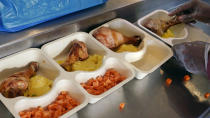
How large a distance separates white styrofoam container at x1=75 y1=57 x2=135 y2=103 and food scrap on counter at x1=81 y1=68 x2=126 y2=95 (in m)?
0.03

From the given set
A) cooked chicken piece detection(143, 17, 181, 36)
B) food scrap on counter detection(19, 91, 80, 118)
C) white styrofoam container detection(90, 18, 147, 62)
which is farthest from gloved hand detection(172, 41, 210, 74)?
food scrap on counter detection(19, 91, 80, 118)

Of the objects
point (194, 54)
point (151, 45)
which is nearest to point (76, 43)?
point (151, 45)

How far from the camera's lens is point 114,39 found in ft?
5.13

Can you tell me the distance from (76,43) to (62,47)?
124 mm

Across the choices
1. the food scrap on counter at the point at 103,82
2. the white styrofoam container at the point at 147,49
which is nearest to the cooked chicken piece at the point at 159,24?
the white styrofoam container at the point at 147,49

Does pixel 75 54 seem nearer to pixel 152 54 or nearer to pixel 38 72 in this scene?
pixel 38 72

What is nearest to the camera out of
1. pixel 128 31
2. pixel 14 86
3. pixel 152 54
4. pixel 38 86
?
pixel 14 86

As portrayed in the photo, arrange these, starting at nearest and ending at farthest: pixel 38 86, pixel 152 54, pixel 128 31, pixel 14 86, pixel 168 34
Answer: pixel 14 86 < pixel 38 86 < pixel 152 54 < pixel 128 31 < pixel 168 34

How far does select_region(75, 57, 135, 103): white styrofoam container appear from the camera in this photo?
1161mm

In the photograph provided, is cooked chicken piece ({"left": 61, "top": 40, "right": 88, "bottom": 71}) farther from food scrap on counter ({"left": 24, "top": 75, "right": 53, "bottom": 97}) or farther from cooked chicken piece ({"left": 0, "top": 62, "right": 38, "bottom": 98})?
cooked chicken piece ({"left": 0, "top": 62, "right": 38, "bottom": 98})

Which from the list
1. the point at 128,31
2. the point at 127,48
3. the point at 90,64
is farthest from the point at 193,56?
the point at 90,64

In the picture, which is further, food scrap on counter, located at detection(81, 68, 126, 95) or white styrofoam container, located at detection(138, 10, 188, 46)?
white styrofoam container, located at detection(138, 10, 188, 46)

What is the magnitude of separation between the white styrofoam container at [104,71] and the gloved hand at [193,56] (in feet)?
1.26

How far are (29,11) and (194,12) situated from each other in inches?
55.0
